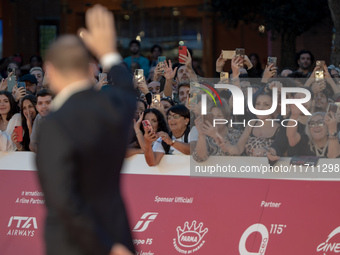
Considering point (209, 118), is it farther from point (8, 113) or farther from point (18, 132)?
point (8, 113)

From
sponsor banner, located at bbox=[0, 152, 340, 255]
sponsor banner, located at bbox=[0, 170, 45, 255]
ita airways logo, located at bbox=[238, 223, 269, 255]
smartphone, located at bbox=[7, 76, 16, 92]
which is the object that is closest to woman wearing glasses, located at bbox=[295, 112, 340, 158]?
sponsor banner, located at bbox=[0, 152, 340, 255]

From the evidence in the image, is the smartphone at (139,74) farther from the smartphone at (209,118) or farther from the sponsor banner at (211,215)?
the sponsor banner at (211,215)

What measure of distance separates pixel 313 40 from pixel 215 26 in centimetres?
269

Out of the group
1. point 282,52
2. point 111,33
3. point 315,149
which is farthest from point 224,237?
point 282,52

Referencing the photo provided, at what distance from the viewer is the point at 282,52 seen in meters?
17.1

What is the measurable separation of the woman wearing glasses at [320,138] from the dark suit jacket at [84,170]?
3.53 m

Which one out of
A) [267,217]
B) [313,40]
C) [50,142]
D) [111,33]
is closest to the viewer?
[50,142]

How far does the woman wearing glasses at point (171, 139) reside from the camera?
6.95 meters

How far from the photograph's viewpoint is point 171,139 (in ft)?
24.0

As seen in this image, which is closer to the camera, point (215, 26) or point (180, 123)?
point (180, 123)

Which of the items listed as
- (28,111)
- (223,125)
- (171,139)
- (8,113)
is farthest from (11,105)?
(223,125)

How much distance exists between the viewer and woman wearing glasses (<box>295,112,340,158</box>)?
671 cm

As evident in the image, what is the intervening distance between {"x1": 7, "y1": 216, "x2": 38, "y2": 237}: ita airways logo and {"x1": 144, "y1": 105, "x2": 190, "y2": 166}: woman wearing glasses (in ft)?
4.21

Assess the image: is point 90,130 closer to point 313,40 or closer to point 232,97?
point 232,97
